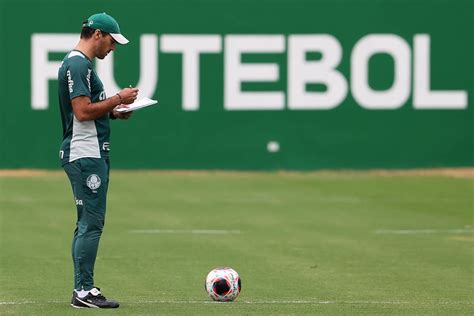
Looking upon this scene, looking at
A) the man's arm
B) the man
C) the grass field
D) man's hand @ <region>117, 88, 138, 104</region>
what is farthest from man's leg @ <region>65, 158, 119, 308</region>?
man's hand @ <region>117, 88, 138, 104</region>

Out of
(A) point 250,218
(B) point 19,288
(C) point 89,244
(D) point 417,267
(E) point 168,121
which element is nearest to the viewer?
(C) point 89,244

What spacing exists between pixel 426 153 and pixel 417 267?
13.5m

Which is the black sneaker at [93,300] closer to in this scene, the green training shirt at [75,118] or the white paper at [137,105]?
the green training shirt at [75,118]

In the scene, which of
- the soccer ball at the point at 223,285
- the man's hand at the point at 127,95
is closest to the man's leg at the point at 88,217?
the man's hand at the point at 127,95

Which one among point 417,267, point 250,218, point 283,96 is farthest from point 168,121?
point 417,267

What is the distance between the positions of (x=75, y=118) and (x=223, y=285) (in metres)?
1.81

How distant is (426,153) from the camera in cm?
2616

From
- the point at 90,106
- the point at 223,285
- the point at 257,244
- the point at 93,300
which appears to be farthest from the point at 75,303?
the point at 257,244

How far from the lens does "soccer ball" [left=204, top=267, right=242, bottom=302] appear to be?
10.2m

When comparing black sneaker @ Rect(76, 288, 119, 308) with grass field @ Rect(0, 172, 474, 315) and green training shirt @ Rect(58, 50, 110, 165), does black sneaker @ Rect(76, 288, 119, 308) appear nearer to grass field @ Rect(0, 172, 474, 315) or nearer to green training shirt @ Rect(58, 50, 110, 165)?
grass field @ Rect(0, 172, 474, 315)

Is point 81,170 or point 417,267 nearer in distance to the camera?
point 81,170

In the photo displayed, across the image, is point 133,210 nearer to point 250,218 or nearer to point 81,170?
point 250,218

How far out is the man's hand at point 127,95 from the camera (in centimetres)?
972

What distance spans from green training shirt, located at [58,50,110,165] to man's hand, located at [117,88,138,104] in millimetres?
214
